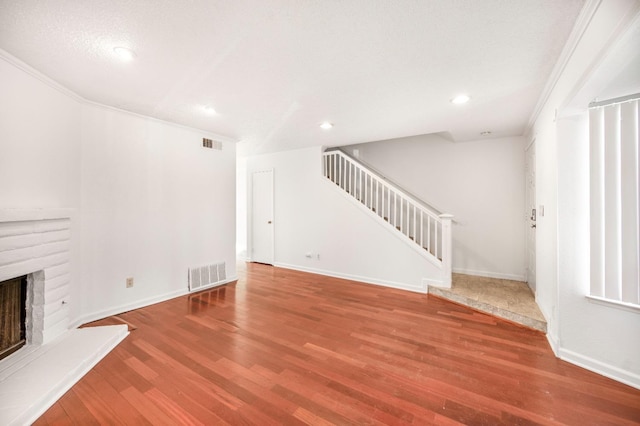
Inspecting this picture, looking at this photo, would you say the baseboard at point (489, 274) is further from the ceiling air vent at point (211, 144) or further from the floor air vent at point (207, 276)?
the ceiling air vent at point (211, 144)

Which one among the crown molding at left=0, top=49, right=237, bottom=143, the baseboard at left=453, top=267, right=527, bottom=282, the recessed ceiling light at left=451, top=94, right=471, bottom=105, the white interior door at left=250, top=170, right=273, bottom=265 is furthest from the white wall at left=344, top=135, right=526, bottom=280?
the crown molding at left=0, top=49, right=237, bottom=143

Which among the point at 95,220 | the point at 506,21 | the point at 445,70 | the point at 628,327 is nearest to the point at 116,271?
the point at 95,220

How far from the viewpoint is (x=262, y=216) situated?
18.8 feet

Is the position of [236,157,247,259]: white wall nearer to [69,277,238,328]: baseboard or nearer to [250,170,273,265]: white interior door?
[250,170,273,265]: white interior door

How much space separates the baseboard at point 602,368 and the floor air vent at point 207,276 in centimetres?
424

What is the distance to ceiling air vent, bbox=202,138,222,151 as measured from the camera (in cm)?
402

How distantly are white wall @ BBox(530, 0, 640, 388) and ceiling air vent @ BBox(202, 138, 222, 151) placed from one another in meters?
4.20

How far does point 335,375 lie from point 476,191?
399 centimetres

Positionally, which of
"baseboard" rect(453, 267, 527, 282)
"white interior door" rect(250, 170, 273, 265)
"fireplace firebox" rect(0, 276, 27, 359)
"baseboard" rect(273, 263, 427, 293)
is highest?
"white interior door" rect(250, 170, 273, 265)

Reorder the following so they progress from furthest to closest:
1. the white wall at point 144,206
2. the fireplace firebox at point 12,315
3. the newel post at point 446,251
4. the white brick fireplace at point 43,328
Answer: the newel post at point 446,251 < the white wall at point 144,206 < the fireplace firebox at point 12,315 < the white brick fireplace at point 43,328

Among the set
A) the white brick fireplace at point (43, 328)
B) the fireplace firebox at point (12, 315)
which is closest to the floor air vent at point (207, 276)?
the white brick fireplace at point (43, 328)

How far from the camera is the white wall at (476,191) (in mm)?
4242

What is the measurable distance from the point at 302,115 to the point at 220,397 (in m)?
2.98

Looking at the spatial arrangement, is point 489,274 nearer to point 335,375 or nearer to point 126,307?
point 335,375
